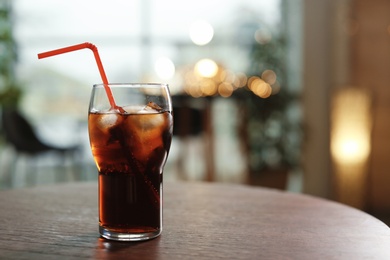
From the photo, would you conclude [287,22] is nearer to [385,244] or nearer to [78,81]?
[78,81]

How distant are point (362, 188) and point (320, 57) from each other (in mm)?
1386

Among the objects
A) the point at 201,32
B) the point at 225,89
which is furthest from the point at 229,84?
the point at 201,32

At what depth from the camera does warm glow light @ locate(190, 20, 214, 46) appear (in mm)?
5910

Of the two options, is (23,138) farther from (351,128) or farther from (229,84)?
(351,128)

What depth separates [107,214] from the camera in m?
0.94

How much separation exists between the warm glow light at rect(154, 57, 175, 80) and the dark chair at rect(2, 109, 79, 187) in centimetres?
127

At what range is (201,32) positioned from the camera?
19.4ft

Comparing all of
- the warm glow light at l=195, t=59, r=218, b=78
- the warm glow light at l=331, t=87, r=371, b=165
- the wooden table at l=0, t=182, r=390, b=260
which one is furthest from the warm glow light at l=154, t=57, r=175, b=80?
the wooden table at l=0, t=182, r=390, b=260

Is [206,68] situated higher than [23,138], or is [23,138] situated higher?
[206,68]

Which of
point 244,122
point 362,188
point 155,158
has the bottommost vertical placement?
point 362,188

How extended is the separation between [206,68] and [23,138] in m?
1.69

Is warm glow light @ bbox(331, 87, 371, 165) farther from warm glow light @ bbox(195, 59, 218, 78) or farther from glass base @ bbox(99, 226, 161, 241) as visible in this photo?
glass base @ bbox(99, 226, 161, 241)

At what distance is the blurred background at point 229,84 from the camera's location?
4758 mm

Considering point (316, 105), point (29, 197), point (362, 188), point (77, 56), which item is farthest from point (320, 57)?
point (29, 197)
